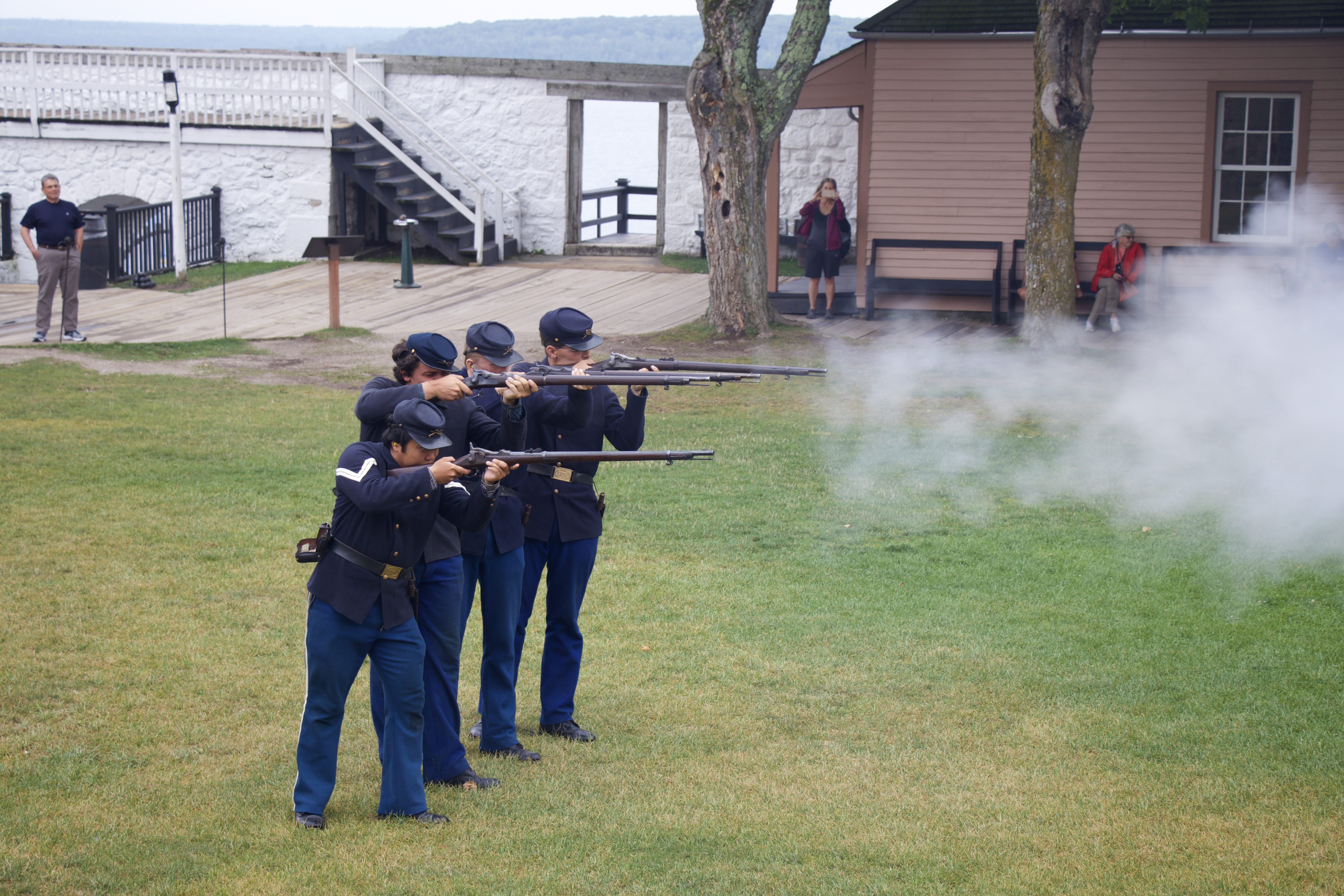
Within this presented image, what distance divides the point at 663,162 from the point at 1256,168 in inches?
433

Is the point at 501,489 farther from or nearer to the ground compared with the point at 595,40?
nearer to the ground

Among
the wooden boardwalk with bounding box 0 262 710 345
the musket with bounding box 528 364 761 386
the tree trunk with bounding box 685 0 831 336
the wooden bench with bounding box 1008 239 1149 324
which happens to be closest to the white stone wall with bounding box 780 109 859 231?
the wooden boardwalk with bounding box 0 262 710 345

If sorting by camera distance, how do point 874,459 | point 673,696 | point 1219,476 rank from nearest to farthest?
point 673,696 → point 1219,476 → point 874,459

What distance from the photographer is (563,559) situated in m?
6.39

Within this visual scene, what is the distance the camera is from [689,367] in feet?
23.4

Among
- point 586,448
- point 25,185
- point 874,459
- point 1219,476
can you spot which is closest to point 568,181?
point 25,185

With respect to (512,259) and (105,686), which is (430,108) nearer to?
(512,259)

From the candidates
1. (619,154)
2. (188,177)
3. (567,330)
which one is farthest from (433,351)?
(619,154)

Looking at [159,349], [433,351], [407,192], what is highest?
[407,192]

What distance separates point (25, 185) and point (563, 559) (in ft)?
75.0

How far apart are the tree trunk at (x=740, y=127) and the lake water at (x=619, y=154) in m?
7.20

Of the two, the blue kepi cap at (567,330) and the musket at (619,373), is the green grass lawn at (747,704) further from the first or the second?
the blue kepi cap at (567,330)

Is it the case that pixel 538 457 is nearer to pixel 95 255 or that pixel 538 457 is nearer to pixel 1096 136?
pixel 1096 136

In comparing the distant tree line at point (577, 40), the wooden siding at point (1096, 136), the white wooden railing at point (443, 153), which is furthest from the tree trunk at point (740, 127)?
the distant tree line at point (577, 40)
